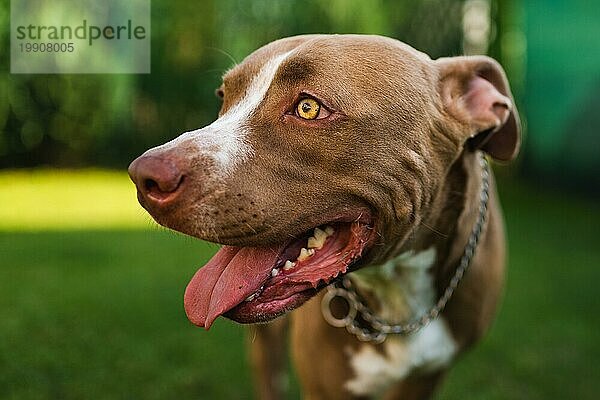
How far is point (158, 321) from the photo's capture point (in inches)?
218

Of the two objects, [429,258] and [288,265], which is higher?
[288,265]

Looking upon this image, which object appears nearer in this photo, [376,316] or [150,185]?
[150,185]

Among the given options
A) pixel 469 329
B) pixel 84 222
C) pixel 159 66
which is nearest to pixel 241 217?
pixel 469 329

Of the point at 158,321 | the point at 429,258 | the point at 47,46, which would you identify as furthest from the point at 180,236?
the point at 47,46

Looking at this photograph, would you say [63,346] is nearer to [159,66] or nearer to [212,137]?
[212,137]

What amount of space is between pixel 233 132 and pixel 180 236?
156cm

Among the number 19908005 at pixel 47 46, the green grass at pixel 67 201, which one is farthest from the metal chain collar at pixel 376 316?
the number 19908005 at pixel 47 46

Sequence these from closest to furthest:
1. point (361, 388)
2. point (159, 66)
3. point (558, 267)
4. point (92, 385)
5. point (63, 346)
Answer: point (361, 388)
point (92, 385)
point (63, 346)
point (558, 267)
point (159, 66)

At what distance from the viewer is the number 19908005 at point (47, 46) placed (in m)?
10.9

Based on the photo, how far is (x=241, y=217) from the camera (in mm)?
2320

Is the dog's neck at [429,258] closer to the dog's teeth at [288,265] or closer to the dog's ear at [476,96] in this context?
the dog's ear at [476,96]

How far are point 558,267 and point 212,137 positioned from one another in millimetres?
5410

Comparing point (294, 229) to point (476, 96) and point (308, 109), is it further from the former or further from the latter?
point (476, 96)

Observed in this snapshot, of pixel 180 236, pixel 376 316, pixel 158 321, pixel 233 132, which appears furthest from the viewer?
pixel 158 321
